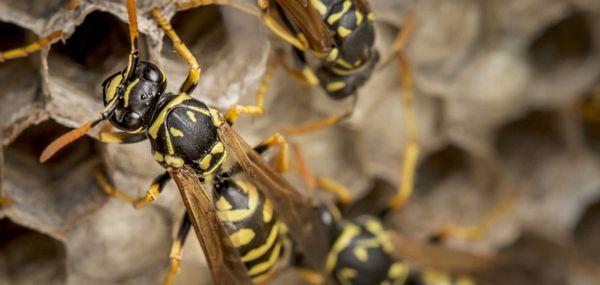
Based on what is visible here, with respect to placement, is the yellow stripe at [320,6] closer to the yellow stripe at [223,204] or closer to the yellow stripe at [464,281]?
the yellow stripe at [223,204]

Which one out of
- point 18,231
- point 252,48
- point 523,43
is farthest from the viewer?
point 523,43

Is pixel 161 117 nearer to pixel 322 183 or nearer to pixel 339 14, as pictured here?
pixel 339 14

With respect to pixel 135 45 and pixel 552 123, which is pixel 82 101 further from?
pixel 552 123

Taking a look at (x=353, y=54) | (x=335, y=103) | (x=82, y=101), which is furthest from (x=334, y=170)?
(x=82, y=101)

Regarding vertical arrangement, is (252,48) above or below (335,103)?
above

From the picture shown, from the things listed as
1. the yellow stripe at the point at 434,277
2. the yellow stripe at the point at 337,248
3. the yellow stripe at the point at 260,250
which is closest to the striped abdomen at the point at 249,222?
the yellow stripe at the point at 260,250

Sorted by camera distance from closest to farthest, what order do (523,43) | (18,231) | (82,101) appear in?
1. (82,101)
2. (18,231)
3. (523,43)

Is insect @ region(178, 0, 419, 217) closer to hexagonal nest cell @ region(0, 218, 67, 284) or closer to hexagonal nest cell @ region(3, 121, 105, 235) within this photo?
hexagonal nest cell @ region(3, 121, 105, 235)
